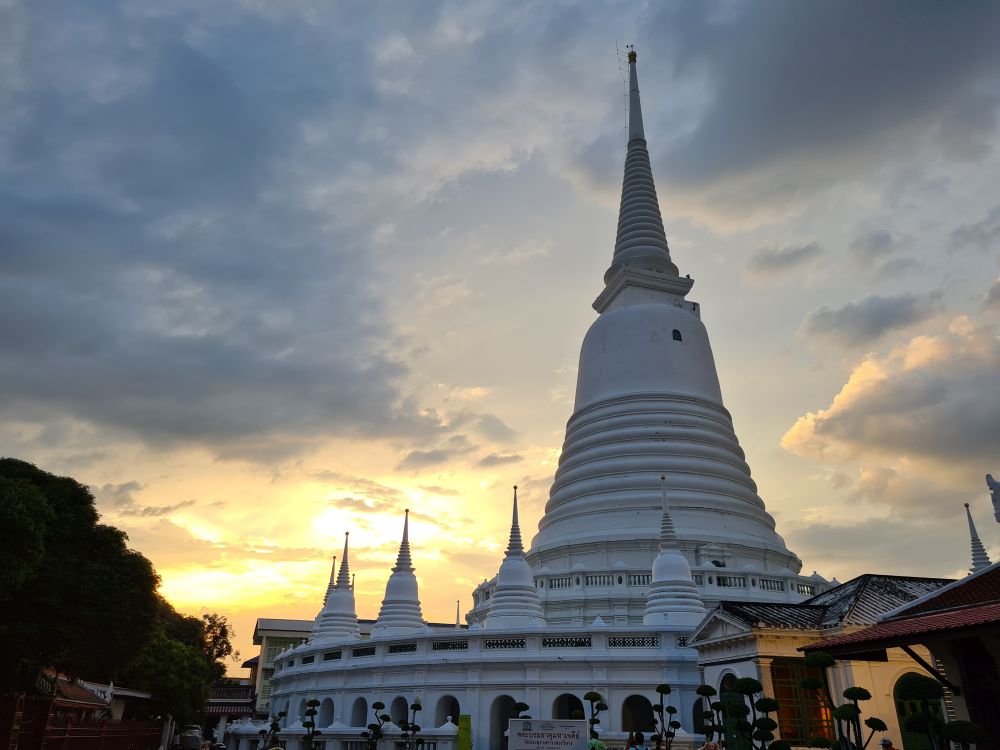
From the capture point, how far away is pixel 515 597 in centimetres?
3325

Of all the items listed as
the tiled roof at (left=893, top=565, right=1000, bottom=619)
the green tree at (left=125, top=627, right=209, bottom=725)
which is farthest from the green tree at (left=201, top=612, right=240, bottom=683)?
the tiled roof at (left=893, top=565, right=1000, bottom=619)

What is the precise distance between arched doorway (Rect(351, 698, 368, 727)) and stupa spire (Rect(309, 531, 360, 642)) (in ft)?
27.0

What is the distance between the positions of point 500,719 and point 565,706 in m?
2.44

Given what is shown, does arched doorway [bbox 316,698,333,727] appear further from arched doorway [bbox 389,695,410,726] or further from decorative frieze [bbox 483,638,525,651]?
decorative frieze [bbox 483,638,525,651]

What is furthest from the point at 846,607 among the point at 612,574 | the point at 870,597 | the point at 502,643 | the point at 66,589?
the point at 66,589

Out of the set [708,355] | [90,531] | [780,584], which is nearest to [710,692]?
[780,584]

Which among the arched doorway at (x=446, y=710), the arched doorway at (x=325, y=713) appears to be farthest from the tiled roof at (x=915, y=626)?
the arched doorway at (x=325, y=713)

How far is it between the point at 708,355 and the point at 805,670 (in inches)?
1064

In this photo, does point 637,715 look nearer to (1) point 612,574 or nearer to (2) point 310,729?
(1) point 612,574

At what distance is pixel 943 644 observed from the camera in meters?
17.2

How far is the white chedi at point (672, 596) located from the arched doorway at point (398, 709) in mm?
9810

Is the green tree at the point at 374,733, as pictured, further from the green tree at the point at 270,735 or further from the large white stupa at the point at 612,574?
the green tree at the point at 270,735

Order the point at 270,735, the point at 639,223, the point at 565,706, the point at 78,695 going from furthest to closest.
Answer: the point at 639,223
the point at 78,695
the point at 270,735
the point at 565,706

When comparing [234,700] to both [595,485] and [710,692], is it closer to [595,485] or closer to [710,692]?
[595,485]
